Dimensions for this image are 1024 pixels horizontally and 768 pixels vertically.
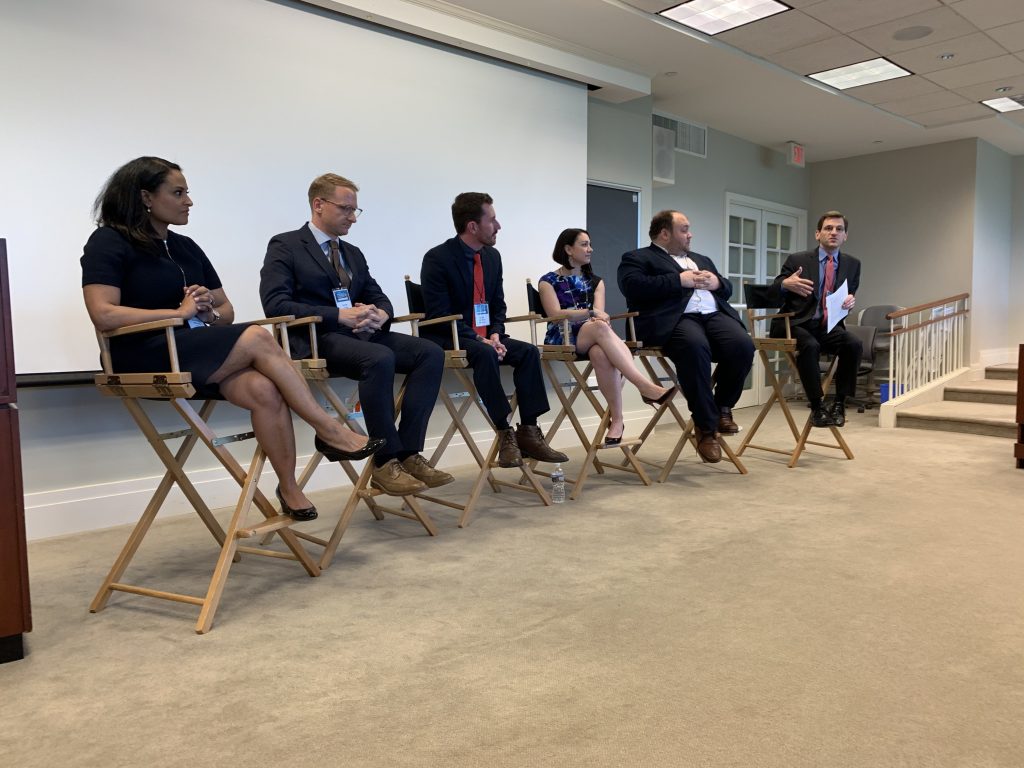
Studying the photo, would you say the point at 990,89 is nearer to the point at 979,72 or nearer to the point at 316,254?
the point at 979,72

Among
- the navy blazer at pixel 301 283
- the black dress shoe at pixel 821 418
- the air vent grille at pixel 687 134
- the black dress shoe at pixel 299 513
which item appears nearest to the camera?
the black dress shoe at pixel 299 513

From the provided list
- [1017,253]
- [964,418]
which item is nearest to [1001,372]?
[1017,253]

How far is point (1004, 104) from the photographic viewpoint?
6.96 m

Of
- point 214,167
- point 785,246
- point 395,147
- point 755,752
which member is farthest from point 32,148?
point 785,246

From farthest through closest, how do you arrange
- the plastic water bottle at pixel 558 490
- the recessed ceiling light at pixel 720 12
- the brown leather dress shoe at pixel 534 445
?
the recessed ceiling light at pixel 720 12, the plastic water bottle at pixel 558 490, the brown leather dress shoe at pixel 534 445

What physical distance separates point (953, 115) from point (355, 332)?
273 inches

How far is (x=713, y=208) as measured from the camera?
7.52m

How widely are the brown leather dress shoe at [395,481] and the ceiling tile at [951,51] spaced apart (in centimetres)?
513

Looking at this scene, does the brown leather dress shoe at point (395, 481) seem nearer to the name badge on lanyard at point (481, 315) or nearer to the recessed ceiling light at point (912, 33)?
the name badge on lanyard at point (481, 315)

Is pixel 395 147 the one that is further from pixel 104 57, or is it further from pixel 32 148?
pixel 32 148

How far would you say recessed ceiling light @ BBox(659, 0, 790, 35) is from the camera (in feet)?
15.5

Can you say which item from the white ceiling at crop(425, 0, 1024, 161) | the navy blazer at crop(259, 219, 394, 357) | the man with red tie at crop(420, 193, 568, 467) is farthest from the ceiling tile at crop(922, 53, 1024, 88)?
the navy blazer at crop(259, 219, 394, 357)

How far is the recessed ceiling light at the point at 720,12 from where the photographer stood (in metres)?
Answer: 4.72

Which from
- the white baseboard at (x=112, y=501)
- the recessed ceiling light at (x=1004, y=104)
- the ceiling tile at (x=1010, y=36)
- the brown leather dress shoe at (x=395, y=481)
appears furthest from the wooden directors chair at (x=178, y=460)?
the recessed ceiling light at (x=1004, y=104)
